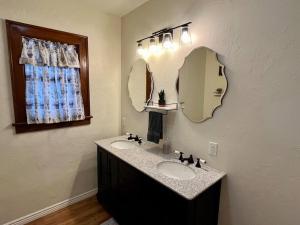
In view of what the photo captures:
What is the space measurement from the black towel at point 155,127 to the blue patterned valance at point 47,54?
1.12 metres

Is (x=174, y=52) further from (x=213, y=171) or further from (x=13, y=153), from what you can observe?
(x=13, y=153)

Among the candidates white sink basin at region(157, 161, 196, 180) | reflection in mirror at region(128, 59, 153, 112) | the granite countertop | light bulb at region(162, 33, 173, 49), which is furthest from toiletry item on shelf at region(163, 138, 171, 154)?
light bulb at region(162, 33, 173, 49)

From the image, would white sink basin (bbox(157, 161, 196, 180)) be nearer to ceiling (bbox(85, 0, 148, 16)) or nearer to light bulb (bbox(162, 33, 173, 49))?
light bulb (bbox(162, 33, 173, 49))

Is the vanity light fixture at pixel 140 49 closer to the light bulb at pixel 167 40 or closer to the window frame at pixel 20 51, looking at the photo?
the light bulb at pixel 167 40

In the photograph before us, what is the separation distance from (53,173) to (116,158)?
2.97 ft

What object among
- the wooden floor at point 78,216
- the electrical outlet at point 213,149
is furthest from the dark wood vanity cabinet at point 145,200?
the electrical outlet at point 213,149

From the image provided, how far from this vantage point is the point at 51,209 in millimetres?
2076

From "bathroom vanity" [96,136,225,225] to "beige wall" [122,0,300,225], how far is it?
20cm

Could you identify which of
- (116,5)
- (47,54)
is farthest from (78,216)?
(116,5)

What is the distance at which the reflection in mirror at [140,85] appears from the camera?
209cm

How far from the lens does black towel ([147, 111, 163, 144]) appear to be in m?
1.85

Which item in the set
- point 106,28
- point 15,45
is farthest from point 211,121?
point 15,45

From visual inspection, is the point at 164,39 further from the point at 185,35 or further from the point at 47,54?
the point at 47,54

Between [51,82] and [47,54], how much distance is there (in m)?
0.30
